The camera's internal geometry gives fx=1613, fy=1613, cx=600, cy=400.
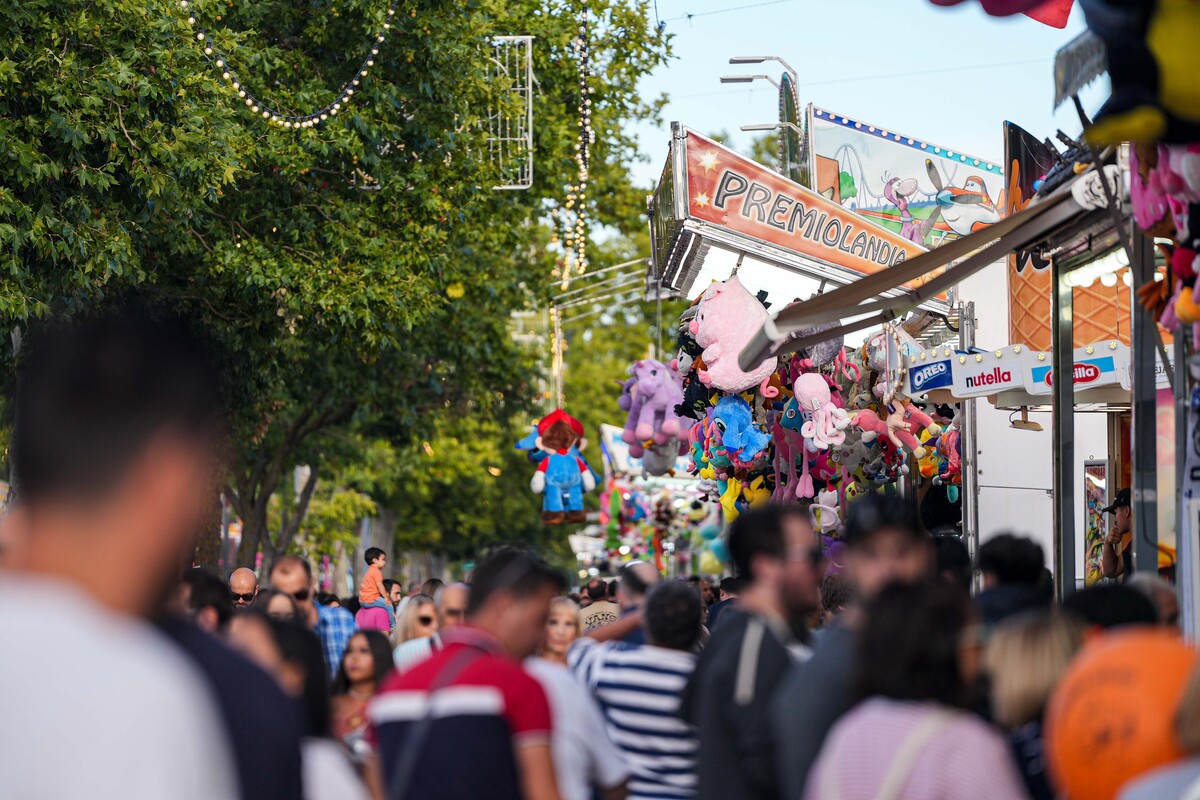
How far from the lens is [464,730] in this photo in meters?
4.09

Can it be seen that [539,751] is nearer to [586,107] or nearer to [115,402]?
[115,402]

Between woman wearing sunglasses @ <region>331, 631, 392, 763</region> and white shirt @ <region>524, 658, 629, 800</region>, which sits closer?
white shirt @ <region>524, 658, 629, 800</region>

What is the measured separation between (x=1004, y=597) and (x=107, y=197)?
11528 millimetres

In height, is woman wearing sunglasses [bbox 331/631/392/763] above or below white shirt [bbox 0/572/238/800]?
below

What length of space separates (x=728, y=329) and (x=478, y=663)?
9498 millimetres

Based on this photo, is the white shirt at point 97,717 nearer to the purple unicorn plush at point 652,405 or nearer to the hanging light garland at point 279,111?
the hanging light garland at point 279,111

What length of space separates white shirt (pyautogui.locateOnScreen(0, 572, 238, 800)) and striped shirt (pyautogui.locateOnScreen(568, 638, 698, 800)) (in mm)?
3853

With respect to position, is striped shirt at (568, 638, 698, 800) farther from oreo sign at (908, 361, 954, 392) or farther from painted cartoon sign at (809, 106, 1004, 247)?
painted cartoon sign at (809, 106, 1004, 247)

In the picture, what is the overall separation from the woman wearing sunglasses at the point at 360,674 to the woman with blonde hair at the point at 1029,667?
2750 mm

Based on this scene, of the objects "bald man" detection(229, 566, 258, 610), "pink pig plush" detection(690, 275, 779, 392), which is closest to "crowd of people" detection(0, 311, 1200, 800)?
"bald man" detection(229, 566, 258, 610)

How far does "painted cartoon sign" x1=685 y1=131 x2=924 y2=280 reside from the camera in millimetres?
12617

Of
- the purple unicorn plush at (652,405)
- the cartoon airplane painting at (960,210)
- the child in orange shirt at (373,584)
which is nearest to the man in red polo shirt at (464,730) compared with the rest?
the child in orange shirt at (373,584)

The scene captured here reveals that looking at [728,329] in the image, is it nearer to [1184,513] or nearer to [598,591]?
[598,591]

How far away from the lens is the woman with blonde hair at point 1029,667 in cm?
413
